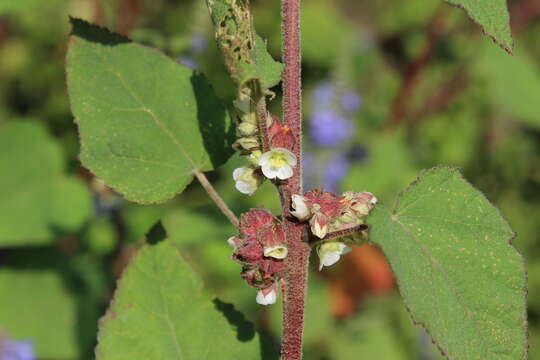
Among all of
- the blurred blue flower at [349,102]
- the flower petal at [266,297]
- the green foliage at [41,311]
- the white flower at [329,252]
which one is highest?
the white flower at [329,252]

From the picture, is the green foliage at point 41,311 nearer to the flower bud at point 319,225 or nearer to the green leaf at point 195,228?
the green leaf at point 195,228

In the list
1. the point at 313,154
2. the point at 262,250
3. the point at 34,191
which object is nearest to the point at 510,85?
the point at 313,154

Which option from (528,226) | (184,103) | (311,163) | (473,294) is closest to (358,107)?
(311,163)

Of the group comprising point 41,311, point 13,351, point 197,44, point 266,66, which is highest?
point 266,66

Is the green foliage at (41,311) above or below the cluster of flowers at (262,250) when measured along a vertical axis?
below

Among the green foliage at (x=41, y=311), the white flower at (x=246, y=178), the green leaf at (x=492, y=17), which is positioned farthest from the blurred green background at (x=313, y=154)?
the green leaf at (x=492, y=17)

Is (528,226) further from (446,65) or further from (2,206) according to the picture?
(2,206)

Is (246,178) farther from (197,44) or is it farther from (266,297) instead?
(197,44)
